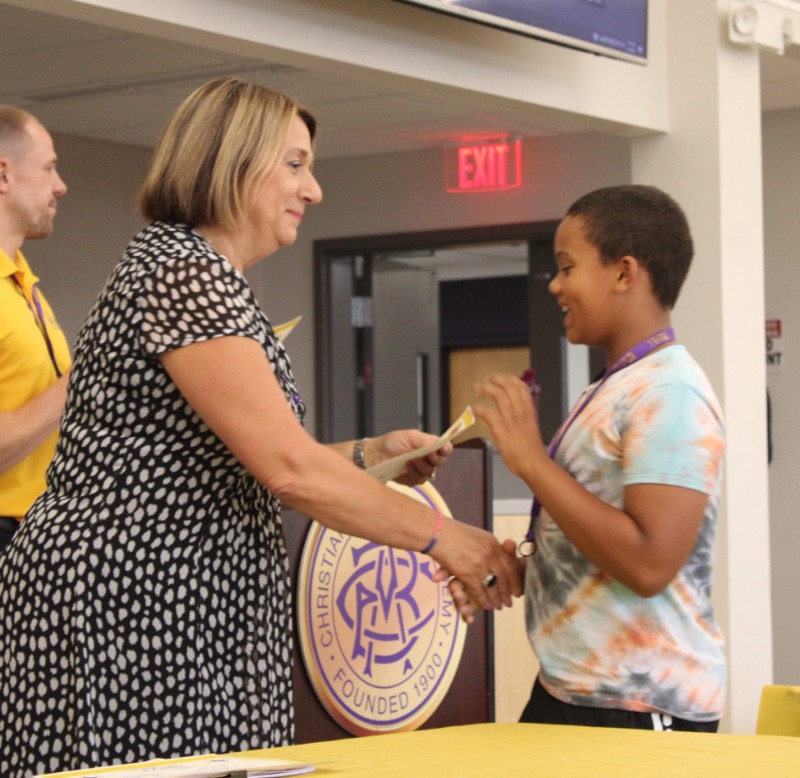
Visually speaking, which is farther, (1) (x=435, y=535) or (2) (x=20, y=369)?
(2) (x=20, y=369)

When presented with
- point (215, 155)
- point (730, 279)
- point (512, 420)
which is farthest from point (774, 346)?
point (215, 155)

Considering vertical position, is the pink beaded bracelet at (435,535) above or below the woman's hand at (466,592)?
above

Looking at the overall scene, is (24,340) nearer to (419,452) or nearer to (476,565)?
(419,452)

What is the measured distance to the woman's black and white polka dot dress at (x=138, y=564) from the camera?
1.76 m

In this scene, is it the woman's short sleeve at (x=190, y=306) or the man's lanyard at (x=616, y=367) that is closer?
the woman's short sleeve at (x=190, y=306)

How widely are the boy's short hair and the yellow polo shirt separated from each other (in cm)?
107

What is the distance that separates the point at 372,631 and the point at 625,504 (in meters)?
1.07

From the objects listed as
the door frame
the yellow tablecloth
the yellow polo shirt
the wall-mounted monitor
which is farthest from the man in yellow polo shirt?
the door frame

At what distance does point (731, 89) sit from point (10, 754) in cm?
422

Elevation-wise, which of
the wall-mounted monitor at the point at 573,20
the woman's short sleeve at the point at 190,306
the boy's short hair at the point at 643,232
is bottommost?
the woman's short sleeve at the point at 190,306

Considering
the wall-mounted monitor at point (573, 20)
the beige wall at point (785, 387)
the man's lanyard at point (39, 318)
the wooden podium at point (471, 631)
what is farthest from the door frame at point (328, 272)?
the man's lanyard at point (39, 318)

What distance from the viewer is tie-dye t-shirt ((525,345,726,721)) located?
1.77 m

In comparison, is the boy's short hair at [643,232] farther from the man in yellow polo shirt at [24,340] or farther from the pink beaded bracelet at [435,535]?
the man in yellow polo shirt at [24,340]

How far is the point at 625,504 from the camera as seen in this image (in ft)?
5.83
